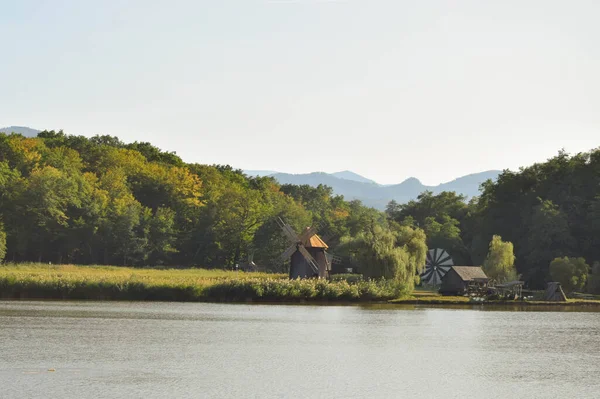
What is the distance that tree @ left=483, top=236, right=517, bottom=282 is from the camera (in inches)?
3398

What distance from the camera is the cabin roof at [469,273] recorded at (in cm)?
8256

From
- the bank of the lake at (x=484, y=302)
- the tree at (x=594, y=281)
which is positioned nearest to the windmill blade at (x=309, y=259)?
the bank of the lake at (x=484, y=302)

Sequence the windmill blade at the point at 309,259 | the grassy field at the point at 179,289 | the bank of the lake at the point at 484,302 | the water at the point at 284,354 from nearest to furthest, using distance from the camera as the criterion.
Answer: the water at the point at 284,354 < the grassy field at the point at 179,289 < the bank of the lake at the point at 484,302 < the windmill blade at the point at 309,259

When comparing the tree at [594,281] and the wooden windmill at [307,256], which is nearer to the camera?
the wooden windmill at [307,256]

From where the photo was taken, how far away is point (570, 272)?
264ft

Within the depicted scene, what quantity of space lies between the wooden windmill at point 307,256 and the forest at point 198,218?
2.38 metres

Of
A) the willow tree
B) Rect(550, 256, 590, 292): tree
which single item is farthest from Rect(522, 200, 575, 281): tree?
the willow tree

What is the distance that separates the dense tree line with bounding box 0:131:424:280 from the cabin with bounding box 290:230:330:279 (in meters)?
2.83

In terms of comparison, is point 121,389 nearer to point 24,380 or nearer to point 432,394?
point 24,380

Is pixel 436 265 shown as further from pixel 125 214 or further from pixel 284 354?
pixel 284 354

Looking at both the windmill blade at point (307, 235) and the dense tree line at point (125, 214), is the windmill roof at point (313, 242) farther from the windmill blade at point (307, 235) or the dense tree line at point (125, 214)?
the dense tree line at point (125, 214)

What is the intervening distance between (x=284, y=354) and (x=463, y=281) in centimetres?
4909

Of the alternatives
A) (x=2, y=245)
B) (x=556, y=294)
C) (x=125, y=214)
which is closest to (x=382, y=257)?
(x=556, y=294)

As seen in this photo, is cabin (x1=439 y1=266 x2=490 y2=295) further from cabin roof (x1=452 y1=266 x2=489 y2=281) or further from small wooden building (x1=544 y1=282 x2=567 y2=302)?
small wooden building (x1=544 y1=282 x2=567 y2=302)
